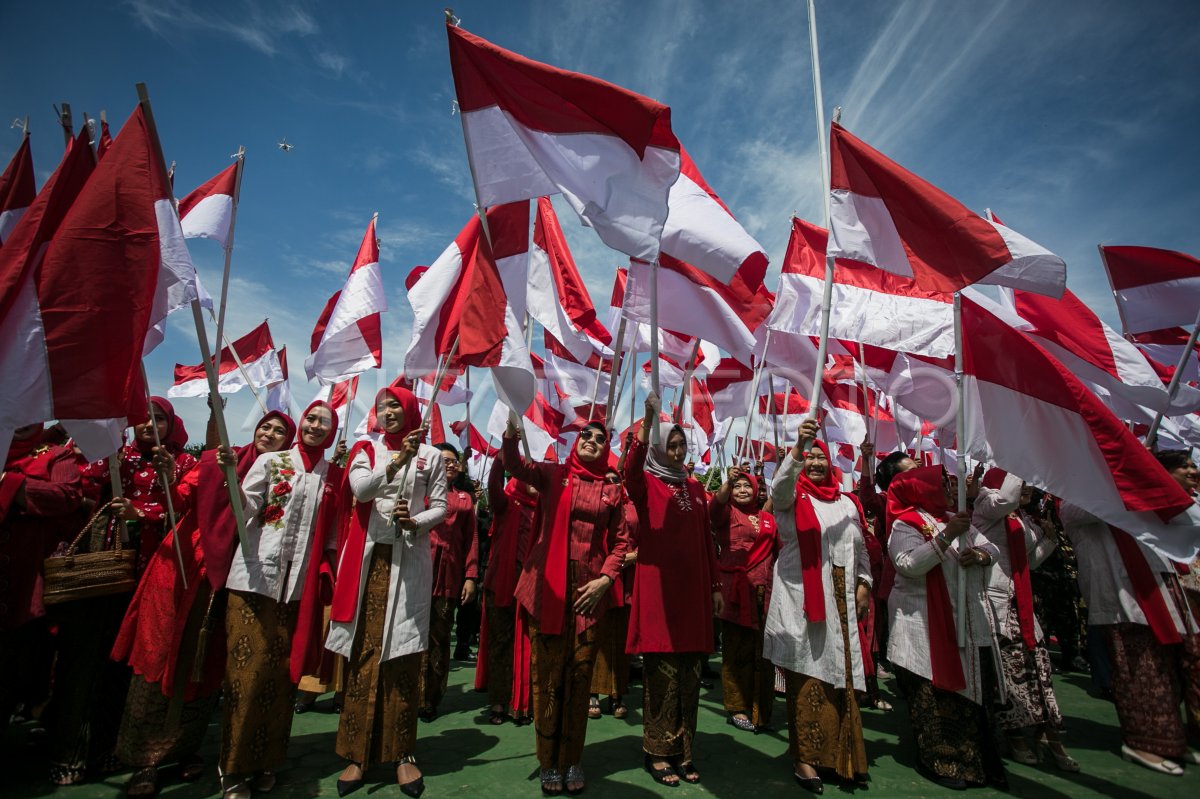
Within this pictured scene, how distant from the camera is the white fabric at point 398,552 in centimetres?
361

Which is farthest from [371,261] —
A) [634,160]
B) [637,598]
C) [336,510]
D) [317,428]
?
[637,598]

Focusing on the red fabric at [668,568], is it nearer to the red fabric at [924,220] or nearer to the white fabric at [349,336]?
the red fabric at [924,220]

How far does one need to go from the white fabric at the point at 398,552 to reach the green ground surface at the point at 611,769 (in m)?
0.83

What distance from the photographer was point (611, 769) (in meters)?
4.04

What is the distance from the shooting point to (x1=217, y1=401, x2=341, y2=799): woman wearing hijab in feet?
11.2

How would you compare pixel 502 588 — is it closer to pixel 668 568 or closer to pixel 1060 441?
pixel 668 568

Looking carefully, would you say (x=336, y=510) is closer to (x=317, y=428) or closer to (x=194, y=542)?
(x=317, y=428)

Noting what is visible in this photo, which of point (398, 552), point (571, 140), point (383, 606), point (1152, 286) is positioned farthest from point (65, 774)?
point (1152, 286)

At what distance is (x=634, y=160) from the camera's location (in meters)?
3.54

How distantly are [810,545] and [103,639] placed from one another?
172 inches

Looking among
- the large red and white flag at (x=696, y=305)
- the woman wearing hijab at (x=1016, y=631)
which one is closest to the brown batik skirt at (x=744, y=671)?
the woman wearing hijab at (x=1016, y=631)

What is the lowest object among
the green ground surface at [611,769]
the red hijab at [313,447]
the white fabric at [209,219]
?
the green ground surface at [611,769]

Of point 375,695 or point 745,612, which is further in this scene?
point 745,612

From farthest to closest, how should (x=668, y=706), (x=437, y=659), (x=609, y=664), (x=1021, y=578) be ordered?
(x=437, y=659) < (x=609, y=664) < (x=1021, y=578) < (x=668, y=706)
